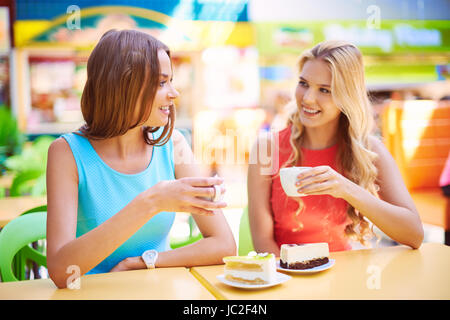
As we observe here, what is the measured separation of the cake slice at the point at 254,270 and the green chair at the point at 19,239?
101 cm

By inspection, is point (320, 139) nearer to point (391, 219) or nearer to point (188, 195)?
point (391, 219)

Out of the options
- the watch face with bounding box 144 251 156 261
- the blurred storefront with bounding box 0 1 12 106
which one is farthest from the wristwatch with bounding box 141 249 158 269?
the blurred storefront with bounding box 0 1 12 106

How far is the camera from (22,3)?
7.39 metres

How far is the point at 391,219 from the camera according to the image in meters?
1.65

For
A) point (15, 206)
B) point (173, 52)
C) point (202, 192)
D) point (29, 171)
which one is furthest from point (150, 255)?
point (173, 52)

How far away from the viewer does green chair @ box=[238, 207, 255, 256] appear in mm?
2014

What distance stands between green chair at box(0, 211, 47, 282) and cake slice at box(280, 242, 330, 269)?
110cm

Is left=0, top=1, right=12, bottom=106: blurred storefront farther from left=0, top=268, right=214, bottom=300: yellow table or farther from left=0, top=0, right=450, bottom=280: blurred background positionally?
left=0, top=268, right=214, bottom=300: yellow table

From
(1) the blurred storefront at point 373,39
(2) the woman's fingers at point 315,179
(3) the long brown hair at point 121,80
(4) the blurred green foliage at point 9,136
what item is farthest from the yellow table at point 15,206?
A: (1) the blurred storefront at point 373,39

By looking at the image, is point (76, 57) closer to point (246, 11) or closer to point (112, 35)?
point (246, 11)

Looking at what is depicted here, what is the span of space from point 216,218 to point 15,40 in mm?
6990

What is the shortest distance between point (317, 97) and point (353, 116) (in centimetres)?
18

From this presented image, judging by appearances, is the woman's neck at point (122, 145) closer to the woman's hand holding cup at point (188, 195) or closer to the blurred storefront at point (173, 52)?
the woman's hand holding cup at point (188, 195)
